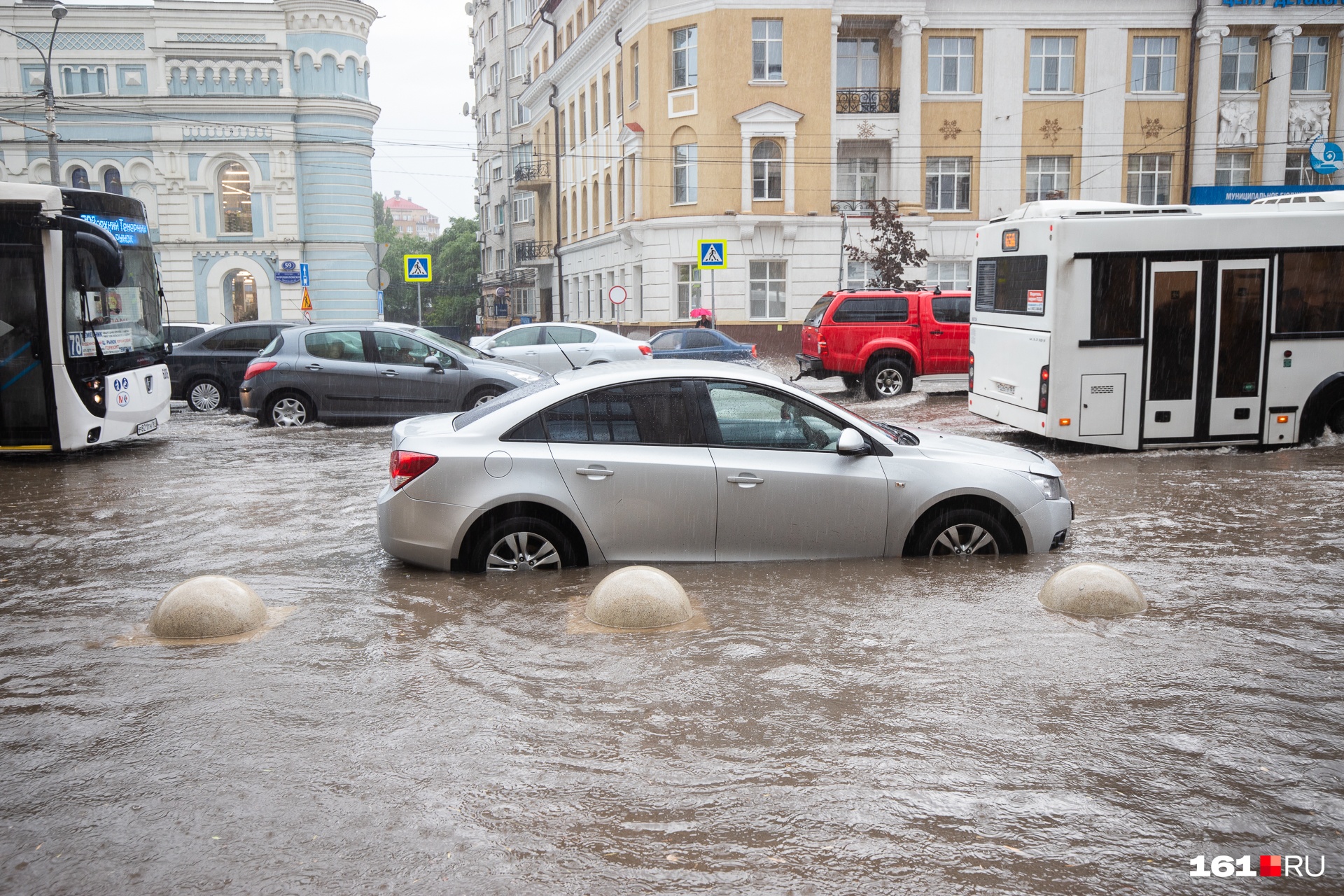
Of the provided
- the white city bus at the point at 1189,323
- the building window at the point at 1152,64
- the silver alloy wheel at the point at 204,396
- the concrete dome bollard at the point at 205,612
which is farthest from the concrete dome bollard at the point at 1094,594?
the building window at the point at 1152,64

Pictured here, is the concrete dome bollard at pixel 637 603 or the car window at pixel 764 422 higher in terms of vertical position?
the car window at pixel 764 422

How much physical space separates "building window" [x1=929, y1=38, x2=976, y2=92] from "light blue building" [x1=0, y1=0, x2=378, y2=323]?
69.4 ft

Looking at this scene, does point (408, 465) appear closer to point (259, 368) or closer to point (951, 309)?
point (259, 368)

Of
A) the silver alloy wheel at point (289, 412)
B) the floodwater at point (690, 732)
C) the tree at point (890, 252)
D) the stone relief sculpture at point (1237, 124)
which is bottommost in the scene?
the floodwater at point (690, 732)

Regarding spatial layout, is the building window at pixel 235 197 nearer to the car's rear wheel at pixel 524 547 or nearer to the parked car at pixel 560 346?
the parked car at pixel 560 346

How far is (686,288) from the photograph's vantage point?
36.2 meters

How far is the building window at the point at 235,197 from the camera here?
1631 inches

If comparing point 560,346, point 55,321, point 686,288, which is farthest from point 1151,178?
point 55,321

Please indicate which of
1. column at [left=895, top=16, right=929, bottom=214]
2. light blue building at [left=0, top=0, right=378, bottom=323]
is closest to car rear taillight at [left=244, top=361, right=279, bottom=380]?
column at [left=895, top=16, right=929, bottom=214]

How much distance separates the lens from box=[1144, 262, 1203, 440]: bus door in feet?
40.2

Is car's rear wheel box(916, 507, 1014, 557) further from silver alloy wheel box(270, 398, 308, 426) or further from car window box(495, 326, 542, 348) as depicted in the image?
car window box(495, 326, 542, 348)

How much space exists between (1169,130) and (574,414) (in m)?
35.3

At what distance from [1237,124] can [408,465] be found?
122 ft

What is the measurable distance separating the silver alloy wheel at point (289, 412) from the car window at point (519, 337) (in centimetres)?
572
